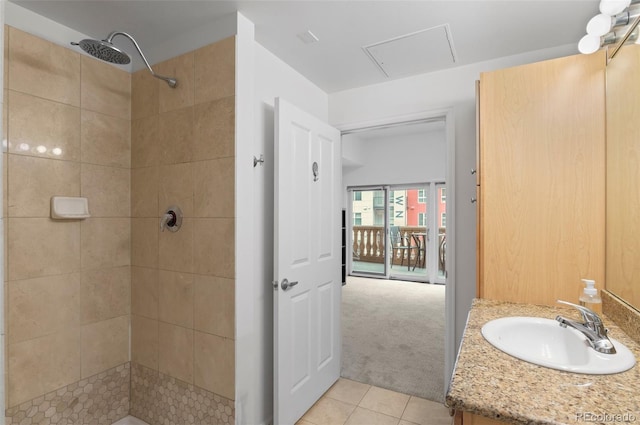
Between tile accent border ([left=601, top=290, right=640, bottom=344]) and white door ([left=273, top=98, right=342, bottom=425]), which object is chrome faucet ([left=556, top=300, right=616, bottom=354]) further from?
white door ([left=273, top=98, right=342, bottom=425])

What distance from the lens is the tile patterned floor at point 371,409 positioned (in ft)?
6.63

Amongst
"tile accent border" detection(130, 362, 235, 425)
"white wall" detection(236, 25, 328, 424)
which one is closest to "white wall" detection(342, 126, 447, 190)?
"white wall" detection(236, 25, 328, 424)

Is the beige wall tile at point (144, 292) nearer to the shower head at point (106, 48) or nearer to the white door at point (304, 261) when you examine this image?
the white door at point (304, 261)

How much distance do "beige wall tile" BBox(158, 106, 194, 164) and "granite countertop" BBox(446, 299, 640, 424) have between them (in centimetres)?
163

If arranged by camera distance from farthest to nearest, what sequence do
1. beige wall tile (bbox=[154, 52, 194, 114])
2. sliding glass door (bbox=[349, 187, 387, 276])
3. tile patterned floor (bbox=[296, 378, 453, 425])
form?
sliding glass door (bbox=[349, 187, 387, 276]) → tile patterned floor (bbox=[296, 378, 453, 425]) → beige wall tile (bbox=[154, 52, 194, 114])

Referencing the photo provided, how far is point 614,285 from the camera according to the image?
1340 mm

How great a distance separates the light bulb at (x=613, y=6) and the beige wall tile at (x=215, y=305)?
2.00 m

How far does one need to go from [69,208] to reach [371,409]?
2217 millimetres

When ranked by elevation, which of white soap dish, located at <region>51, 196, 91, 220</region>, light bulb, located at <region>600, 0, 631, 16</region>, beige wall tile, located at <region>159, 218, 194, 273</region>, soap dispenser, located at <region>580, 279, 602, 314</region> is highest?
light bulb, located at <region>600, 0, 631, 16</region>

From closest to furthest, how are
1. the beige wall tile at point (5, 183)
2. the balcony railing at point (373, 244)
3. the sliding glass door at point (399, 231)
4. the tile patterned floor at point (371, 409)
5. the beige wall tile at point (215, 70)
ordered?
the beige wall tile at point (5, 183) < the beige wall tile at point (215, 70) < the tile patterned floor at point (371, 409) < the sliding glass door at point (399, 231) < the balcony railing at point (373, 244)

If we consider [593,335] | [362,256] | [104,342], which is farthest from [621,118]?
[362,256]

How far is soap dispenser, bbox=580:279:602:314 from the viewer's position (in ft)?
4.42

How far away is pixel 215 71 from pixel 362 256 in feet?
18.7

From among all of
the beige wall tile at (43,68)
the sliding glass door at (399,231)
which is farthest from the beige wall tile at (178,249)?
the sliding glass door at (399,231)
